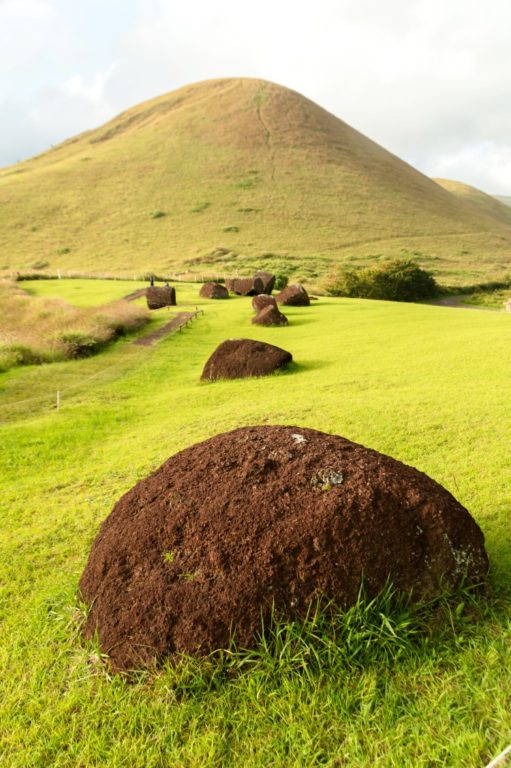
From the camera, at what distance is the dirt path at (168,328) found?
24.4 m

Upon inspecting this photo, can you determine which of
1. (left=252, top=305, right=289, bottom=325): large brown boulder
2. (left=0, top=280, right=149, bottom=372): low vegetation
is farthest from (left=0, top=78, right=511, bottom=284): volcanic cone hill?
(left=252, top=305, right=289, bottom=325): large brown boulder

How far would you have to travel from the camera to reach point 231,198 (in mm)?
96250

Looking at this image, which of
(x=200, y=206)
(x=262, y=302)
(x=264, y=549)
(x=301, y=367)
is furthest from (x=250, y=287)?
(x=200, y=206)

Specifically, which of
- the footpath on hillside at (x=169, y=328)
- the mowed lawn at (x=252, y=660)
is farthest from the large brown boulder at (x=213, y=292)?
the mowed lawn at (x=252, y=660)

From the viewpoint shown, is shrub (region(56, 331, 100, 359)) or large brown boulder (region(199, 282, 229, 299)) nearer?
shrub (region(56, 331, 100, 359))

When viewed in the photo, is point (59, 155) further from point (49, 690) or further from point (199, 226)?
point (49, 690)

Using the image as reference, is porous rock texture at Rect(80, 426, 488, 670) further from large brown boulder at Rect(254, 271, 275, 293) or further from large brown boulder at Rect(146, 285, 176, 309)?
large brown boulder at Rect(254, 271, 275, 293)

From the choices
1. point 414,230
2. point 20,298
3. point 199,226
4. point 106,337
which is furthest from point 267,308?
point 414,230

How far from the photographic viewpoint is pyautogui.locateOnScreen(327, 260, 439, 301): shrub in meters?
51.3

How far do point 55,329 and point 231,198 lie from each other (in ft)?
257

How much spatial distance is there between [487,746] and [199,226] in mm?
88839

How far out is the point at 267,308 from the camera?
95.1 ft

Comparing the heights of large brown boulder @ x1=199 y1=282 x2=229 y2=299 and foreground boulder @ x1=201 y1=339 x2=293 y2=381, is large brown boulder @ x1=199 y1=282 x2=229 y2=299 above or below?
above

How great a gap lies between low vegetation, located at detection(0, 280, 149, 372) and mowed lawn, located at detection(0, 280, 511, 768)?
3.94 m
